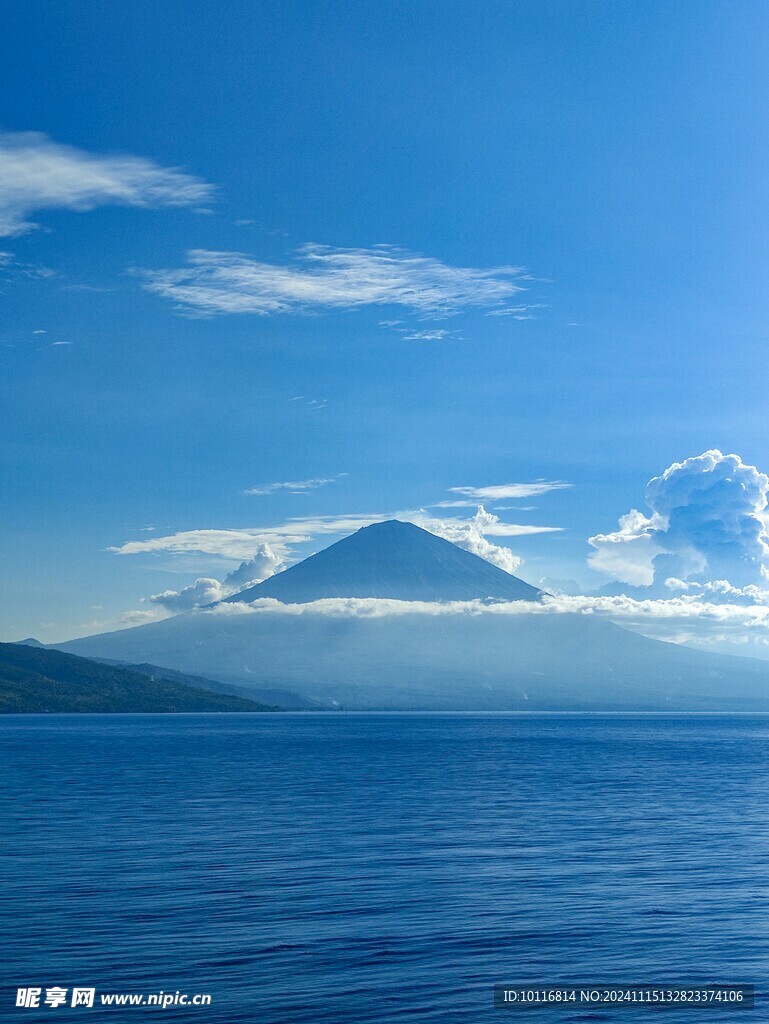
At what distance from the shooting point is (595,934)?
40281 mm

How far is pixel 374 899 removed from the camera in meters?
46.5

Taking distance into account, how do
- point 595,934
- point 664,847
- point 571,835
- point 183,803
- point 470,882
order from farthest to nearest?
point 183,803, point 571,835, point 664,847, point 470,882, point 595,934

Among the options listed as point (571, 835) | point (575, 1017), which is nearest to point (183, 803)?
point (571, 835)

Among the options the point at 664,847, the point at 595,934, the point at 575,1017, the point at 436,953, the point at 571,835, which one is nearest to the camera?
the point at 575,1017

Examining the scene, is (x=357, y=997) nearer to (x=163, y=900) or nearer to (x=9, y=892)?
(x=163, y=900)

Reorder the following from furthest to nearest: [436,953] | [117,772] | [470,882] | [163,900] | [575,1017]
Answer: [117,772]
[470,882]
[163,900]
[436,953]
[575,1017]

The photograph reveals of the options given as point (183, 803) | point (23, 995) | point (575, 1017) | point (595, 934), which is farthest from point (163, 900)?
point (183, 803)

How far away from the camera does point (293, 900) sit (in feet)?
151

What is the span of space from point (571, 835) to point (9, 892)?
35.2 m

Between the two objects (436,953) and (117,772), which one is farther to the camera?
(117,772)

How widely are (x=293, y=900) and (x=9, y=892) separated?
42.2 ft

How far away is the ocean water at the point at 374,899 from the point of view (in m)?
33.5

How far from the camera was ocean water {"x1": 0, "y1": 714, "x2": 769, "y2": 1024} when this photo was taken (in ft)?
110

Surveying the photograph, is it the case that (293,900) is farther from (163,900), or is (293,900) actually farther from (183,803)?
(183,803)
